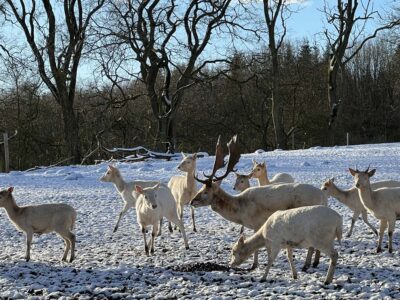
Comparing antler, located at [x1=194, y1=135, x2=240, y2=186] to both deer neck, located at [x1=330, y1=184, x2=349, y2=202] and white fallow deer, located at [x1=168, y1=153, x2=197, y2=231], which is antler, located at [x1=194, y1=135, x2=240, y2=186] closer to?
white fallow deer, located at [x1=168, y1=153, x2=197, y2=231]

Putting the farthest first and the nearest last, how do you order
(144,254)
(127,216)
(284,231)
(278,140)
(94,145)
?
(94,145) → (278,140) → (127,216) → (144,254) → (284,231)

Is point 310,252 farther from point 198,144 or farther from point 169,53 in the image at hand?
point 198,144

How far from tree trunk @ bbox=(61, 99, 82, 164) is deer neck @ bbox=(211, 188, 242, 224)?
19.9 metres

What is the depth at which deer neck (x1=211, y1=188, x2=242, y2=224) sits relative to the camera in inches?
357

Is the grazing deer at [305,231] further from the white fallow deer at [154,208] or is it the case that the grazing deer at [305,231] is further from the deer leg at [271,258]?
the white fallow deer at [154,208]

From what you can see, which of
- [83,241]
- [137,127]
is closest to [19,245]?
[83,241]

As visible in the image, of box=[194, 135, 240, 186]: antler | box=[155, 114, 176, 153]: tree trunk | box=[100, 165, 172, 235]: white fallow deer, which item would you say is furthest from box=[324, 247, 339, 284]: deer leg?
box=[155, 114, 176, 153]: tree trunk

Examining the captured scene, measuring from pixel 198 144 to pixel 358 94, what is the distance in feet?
57.9

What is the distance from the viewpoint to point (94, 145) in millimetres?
36969

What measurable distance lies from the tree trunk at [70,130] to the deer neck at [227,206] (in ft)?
65.2

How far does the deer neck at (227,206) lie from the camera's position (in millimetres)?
9067

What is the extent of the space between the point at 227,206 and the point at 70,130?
803 inches

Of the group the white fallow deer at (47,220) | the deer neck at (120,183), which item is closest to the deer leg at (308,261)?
the white fallow deer at (47,220)

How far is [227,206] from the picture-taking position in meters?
9.15
